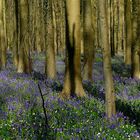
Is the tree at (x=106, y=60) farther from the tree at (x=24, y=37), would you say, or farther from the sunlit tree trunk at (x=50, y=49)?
the tree at (x=24, y=37)

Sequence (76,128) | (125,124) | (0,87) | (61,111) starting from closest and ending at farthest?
1. (76,128)
2. (125,124)
3. (61,111)
4. (0,87)

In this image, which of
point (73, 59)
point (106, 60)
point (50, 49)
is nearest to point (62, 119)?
point (106, 60)

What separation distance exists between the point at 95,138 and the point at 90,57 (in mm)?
11272

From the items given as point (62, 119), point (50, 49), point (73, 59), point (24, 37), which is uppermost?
point (24, 37)

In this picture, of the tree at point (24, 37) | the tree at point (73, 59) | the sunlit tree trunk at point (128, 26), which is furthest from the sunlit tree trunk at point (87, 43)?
the sunlit tree trunk at point (128, 26)

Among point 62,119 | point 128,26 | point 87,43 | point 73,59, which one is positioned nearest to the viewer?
point 62,119

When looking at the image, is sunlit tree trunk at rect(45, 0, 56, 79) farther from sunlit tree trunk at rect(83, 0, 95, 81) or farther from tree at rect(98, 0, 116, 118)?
tree at rect(98, 0, 116, 118)

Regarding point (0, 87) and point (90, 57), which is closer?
point (0, 87)

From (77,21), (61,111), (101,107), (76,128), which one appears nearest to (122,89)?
(77,21)

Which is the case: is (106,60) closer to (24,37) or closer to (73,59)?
(73,59)

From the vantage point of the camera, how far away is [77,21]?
37.2 ft

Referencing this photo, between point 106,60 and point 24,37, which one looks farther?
point 24,37

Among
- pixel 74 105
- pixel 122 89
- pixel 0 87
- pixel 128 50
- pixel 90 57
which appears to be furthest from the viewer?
pixel 128 50

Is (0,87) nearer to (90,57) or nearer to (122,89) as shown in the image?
(122,89)
